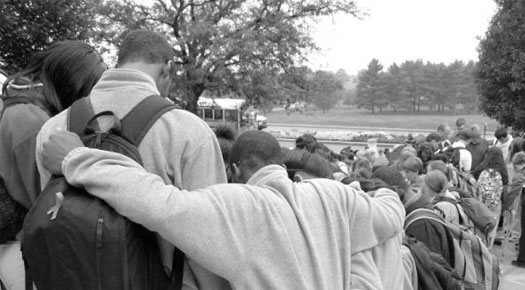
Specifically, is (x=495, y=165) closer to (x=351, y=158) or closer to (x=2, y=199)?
(x=351, y=158)

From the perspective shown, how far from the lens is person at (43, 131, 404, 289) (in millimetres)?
1440

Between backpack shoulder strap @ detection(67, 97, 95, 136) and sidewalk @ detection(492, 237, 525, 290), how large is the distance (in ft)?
19.1

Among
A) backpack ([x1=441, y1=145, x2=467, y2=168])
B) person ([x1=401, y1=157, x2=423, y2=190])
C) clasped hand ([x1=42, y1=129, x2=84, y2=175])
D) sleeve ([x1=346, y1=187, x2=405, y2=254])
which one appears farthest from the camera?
backpack ([x1=441, y1=145, x2=467, y2=168])

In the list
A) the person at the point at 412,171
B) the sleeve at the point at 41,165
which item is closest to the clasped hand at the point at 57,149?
the sleeve at the point at 41,165

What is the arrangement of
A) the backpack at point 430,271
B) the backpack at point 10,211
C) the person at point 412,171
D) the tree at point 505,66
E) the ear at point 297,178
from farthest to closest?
the tree at point 505,66, the person at point 412,171, the ear at point 297,178, the backpack at point 430,271, the backpack at point 10,211

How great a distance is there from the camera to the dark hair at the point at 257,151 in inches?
80.2

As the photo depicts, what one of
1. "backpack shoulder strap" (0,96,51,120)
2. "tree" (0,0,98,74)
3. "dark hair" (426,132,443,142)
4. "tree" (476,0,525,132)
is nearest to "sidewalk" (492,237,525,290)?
"dark hair" (426,132,443,142)

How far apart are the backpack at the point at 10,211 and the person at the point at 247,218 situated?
29.8 inches

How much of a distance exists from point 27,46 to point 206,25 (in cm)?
661

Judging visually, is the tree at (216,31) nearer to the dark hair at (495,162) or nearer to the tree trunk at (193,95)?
the tree trunk at (193,95)

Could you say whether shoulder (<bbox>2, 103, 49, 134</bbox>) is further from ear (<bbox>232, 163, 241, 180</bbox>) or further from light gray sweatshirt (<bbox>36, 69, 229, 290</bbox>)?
ear (<bbox>232, 163, 241, 180</bbox>)

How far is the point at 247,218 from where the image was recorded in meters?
1.53

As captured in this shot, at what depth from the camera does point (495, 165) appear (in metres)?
7.30

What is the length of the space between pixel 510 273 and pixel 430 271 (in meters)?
4.64
